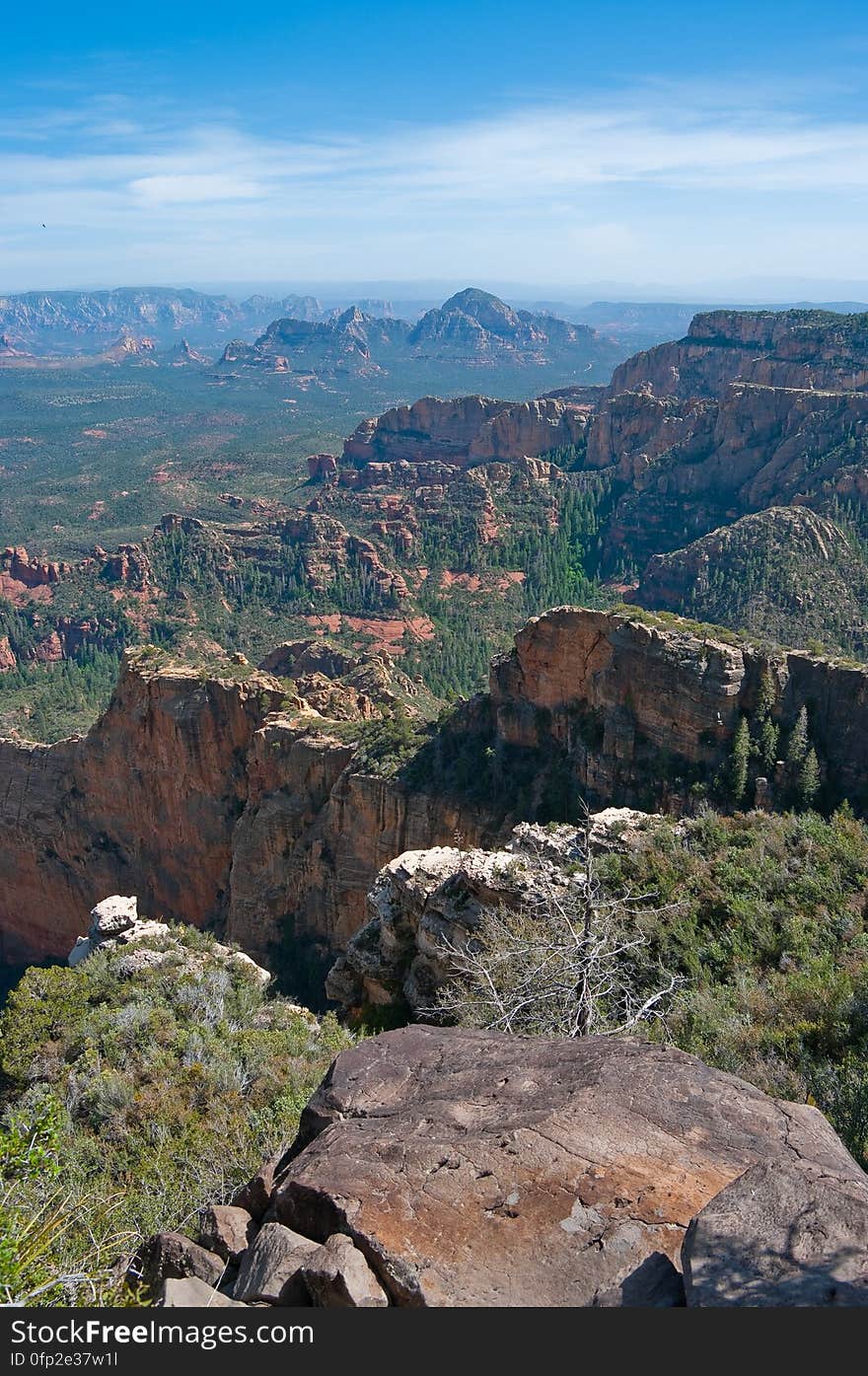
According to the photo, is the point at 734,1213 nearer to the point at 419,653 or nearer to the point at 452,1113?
the point at 452,1113

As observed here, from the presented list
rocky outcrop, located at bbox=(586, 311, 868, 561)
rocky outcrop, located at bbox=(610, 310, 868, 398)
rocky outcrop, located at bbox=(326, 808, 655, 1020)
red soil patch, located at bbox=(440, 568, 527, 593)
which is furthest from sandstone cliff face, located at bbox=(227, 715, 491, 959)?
rocky outcrop, located at bbox=(610, 310, 868, 398)

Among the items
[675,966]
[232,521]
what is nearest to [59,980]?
[675,966]

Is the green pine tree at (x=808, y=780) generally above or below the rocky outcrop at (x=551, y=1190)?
below

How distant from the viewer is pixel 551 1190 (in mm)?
7207

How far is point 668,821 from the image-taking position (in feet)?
72.3

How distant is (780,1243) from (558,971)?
7240 mm

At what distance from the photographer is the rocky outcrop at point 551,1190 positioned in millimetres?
6277

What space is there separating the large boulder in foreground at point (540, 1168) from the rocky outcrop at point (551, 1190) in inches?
0.6

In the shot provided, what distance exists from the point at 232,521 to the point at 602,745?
365 feet

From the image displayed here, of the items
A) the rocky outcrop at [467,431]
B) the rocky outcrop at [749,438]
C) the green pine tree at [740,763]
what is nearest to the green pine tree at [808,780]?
the green pine tree at [740,763]

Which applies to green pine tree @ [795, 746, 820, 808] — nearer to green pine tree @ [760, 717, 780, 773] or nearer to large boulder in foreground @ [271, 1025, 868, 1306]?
green pine tree @ [760, 717, 780, 773]

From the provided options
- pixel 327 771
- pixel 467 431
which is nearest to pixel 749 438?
pixel 467 431

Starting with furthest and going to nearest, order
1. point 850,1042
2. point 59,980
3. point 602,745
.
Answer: point 602,745, point 59,980, point 850,1042

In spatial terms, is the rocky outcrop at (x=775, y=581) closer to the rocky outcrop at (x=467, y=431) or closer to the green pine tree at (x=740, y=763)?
the green pine tree at (x=740, y=763)
